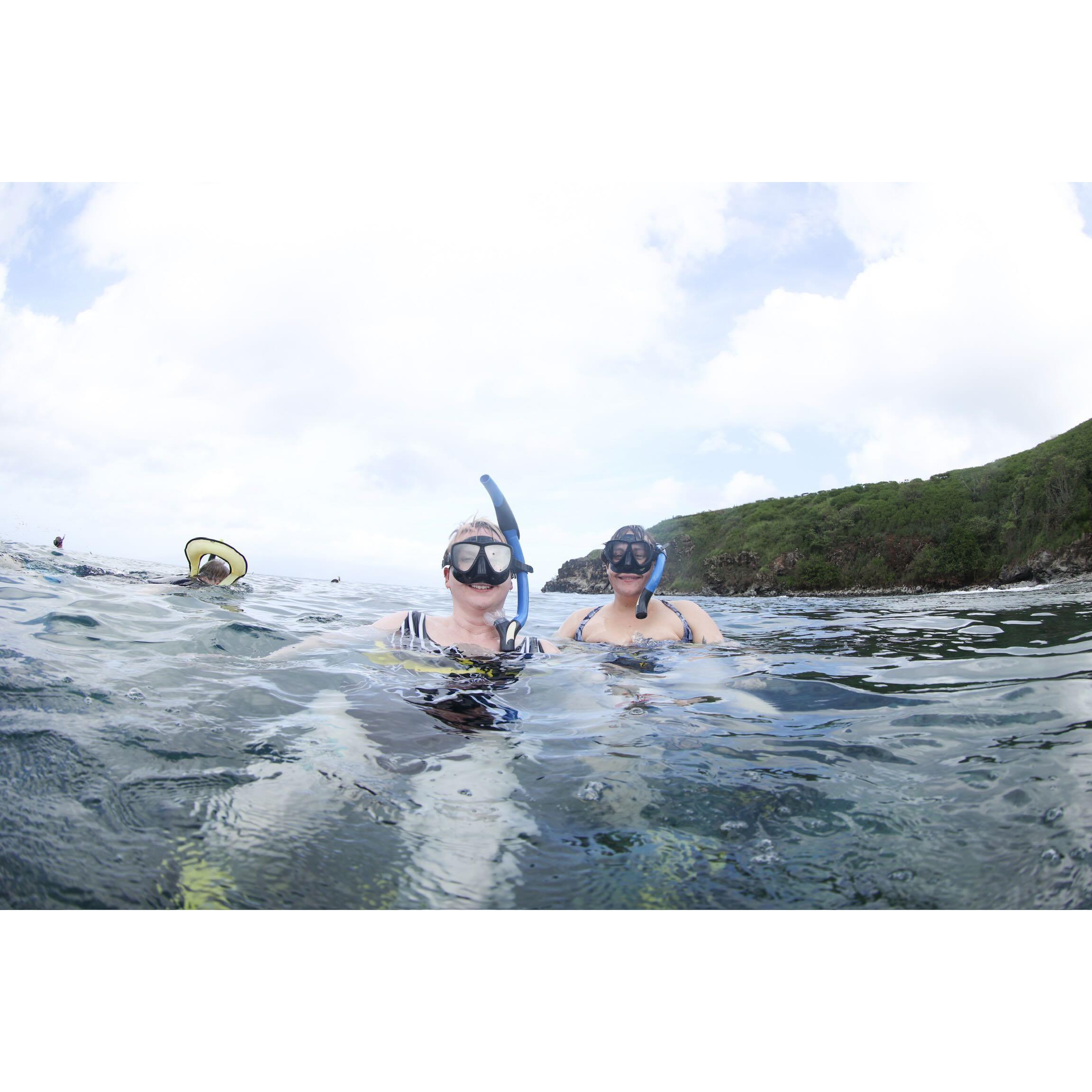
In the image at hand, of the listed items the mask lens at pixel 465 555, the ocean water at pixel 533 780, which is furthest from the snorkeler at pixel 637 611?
the mask lens at pixel 465 555

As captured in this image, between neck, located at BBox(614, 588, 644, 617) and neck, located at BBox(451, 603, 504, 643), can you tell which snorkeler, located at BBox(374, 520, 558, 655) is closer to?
neck, located at BBox(451, 603, 504, 643)

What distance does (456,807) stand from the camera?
107 inches

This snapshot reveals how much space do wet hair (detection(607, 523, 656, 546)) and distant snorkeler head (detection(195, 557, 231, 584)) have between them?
25.0ft

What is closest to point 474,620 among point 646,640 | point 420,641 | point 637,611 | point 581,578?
point 420,641

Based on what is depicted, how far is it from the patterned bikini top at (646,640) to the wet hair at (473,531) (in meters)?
1.96

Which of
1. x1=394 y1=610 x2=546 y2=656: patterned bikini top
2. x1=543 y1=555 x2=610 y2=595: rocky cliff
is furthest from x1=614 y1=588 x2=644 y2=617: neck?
x1=543 y1=555 x2=610 y2=595: rocky cliff

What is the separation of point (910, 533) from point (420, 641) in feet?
161

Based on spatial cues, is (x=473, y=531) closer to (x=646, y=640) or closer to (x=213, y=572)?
(x=646, y=640)

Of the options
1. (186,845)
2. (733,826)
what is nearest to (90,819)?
(186,845)

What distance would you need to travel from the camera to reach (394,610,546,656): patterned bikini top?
562cm

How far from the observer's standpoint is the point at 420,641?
5.68 meters

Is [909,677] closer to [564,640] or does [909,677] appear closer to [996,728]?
[996,728]

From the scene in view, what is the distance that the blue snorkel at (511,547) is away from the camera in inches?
215

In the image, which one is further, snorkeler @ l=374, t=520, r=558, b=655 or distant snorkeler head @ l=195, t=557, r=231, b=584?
distant snorkeler head @ l=195, t=557, r=231, b=584
